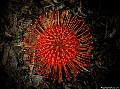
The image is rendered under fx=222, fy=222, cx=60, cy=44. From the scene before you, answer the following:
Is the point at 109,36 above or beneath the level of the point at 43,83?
above

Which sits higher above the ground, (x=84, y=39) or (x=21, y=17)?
(x=21, y=17)

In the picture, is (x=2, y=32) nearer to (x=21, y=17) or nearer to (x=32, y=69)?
(x=21, y=17)

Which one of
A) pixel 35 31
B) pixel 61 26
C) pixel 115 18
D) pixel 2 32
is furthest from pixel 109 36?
pixel 2 32

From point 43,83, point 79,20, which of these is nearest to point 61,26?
point 79,20

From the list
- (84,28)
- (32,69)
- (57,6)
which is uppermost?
(57,6)

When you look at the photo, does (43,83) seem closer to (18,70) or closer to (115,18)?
(18,70)

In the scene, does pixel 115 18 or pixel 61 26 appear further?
pixel 61 26
